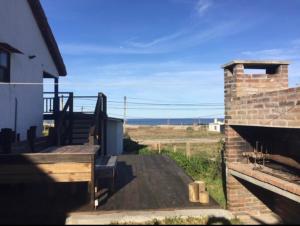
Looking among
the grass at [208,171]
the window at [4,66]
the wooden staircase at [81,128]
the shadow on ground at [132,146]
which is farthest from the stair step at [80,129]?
the shadow on ground at [132,146]

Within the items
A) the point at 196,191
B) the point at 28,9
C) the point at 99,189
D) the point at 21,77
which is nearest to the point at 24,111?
the point at 21,77

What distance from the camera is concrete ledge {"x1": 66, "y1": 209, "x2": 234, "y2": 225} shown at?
6.62 metres

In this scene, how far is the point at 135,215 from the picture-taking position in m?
6.92

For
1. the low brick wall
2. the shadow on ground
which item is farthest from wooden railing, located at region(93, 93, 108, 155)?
the shadow on ground

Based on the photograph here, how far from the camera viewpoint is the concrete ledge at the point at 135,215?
261 inches

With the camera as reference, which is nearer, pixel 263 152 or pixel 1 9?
pixel 263 152

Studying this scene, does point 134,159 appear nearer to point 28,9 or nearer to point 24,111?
point 24,111

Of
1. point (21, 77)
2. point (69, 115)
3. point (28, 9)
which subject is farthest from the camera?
point (69, 115)

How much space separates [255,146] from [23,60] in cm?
769

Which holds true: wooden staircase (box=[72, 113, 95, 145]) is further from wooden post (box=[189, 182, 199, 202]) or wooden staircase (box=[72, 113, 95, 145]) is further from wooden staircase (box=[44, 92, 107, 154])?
wooden post (box=[189, 182, 199, 202])

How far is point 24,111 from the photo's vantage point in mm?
12789

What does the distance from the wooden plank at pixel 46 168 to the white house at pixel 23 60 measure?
3225mm

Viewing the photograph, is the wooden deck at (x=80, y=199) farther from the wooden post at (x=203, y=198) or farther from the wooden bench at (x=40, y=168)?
the wooden bench at (x=40, y=168)

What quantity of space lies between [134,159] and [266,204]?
6.04 m
